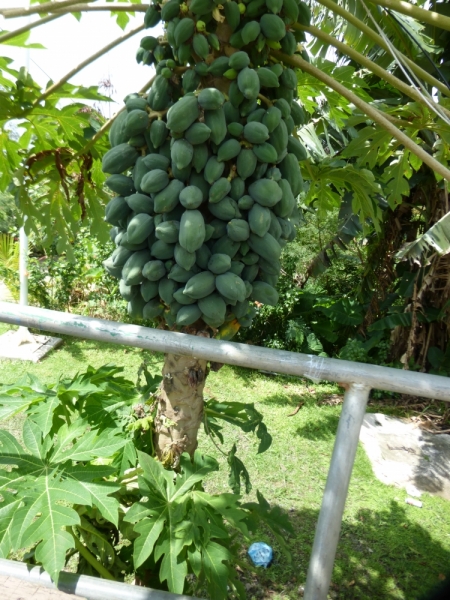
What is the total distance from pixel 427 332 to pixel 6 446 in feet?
16.2

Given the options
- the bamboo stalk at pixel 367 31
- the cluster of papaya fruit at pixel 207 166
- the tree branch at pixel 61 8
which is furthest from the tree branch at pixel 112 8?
the bamboo stalk at pixel 367 31

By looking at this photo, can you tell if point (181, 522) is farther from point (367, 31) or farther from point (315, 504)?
point (315, 504)

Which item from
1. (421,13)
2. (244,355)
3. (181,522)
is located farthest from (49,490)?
(421,13)

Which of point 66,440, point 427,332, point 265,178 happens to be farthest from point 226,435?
point 265,178

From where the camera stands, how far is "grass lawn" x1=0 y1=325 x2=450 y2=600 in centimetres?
272

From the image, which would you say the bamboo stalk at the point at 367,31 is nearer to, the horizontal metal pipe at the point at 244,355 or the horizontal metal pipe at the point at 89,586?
the horizontal metal pipe at the point at 244,355

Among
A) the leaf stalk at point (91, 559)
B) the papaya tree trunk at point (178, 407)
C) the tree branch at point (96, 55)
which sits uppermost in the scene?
the tree branch at point (96, 55)

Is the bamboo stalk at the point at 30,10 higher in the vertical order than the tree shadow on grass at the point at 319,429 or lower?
higher

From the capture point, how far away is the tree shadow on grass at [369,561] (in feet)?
8.60

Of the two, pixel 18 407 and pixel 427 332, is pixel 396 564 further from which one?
pixel 427 332

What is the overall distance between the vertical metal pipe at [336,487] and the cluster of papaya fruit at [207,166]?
0.42 m

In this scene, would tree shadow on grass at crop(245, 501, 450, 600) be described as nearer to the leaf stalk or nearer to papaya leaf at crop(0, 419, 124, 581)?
the leaf stalk

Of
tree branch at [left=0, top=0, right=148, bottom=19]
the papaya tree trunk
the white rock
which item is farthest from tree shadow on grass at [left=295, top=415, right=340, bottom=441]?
tree branch at [left=0, top=0, right=148, bottom=19]

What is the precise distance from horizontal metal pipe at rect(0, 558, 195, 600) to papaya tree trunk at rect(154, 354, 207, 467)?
0.54 metres
